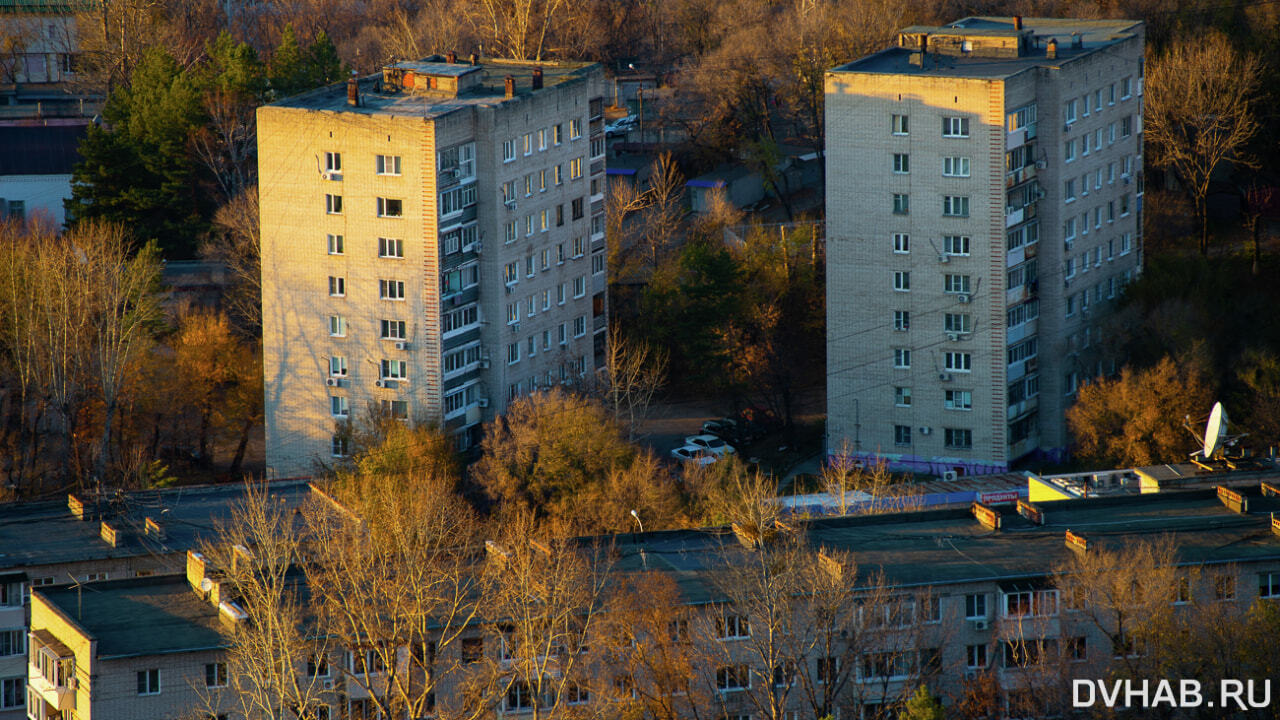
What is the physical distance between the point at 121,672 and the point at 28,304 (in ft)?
101

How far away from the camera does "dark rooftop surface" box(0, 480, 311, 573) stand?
2447 inches

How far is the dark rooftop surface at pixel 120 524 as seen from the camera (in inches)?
2447

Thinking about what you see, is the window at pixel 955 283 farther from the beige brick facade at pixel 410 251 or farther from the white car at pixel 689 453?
the beige brick facade at pixel 410 251

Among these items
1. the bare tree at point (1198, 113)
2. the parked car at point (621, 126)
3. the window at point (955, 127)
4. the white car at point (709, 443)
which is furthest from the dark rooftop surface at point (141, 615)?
the parked car at point (621, 126)

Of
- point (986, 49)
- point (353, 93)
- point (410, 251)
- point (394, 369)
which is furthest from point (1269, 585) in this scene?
point (353, 93)

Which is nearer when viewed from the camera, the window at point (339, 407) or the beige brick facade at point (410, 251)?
the beige brick facade at point (410, 251)

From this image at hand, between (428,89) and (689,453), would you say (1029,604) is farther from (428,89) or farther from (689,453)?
(428,89)

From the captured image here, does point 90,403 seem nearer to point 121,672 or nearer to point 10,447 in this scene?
point 10,447

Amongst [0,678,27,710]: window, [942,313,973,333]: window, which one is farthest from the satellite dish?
[0,678,27,710]: window

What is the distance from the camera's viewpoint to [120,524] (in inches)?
2542

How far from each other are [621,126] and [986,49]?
36.3 metres

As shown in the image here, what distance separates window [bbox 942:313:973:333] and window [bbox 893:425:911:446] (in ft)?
12.9

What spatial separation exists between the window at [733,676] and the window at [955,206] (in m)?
29.1

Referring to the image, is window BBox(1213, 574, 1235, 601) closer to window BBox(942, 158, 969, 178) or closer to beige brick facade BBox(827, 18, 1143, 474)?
beige brick facade BBox(827, 18, 1143, 474)
